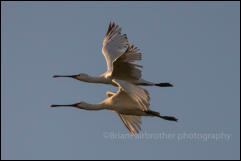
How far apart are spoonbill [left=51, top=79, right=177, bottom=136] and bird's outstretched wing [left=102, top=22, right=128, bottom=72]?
193 cm

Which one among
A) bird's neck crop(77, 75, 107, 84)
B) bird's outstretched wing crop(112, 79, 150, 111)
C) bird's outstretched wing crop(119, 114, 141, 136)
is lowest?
bird's outstretched wing crop(119, 114, 141, 136)

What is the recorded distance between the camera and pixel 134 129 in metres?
15.9

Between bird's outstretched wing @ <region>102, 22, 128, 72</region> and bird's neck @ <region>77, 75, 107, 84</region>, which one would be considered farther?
bird's outstretched wing @ <region>102, 22, 128, 72</region>

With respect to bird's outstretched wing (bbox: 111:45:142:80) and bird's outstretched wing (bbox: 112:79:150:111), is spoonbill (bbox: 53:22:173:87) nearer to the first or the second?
bird's outstretched wing (bbox: 111:45:142:80)

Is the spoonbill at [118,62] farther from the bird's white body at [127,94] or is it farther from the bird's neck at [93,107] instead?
the bird's neck at [93,107]

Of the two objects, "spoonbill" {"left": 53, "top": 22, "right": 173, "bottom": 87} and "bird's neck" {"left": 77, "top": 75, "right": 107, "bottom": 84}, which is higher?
"spoonbill" {"left": 53, "top": 22, "right": 173, "bottom": 87}

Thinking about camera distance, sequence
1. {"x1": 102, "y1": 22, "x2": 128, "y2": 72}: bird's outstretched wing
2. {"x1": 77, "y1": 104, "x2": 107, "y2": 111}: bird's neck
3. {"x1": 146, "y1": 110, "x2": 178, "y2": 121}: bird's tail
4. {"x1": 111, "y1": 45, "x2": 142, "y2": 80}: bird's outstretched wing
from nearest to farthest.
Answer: {"x1": 111, "y1": 45, "x2": 142, "y2": 80}: bird's outstretched wing < {"x1": 146, "y1": 110, "x2": 178, "y2": 121}: bird's tail < {"x1": 77, "y1": 104, "x2": 107, "y2": 111}: bird's neck < {"x1": 102, "y1": 22, "x2": 128, "y2": 72}: bird's outstretched wing

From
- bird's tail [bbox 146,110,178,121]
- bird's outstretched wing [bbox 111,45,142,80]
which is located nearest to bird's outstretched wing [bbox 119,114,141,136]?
bird's tail [bbox 146,110,178,121]

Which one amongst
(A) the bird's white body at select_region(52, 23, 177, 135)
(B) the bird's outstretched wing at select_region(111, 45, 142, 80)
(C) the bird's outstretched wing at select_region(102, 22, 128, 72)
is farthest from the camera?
(C) the bird's outstretched wing at select_region(102, 22, 128, 72)

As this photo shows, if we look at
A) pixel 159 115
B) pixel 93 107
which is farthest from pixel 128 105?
pixel 93 107

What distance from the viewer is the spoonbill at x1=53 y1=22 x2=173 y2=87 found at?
1450 centimetres

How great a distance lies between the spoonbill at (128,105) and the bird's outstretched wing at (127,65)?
0.40 metres

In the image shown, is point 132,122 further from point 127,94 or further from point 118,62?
point 118,62

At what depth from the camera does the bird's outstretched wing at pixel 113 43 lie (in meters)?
17.5
